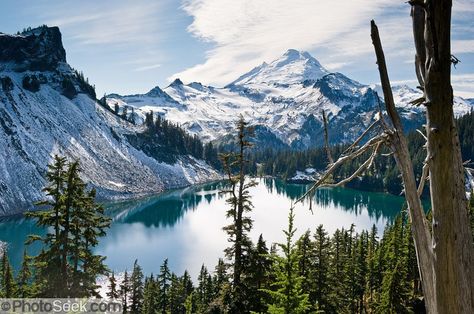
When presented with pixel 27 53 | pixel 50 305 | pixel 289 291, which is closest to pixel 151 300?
pixel 50 305

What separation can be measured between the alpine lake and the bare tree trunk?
4951cm

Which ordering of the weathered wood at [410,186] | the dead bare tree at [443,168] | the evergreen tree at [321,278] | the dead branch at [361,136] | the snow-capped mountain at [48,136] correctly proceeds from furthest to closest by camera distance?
1. the snow-capped mountain at [48,136]
2. the evergreen tree at [321,278]
3. the dead branch at [361,136]
4. the weathered wood at [410,186]
5. the dead bare tree at [443,168]

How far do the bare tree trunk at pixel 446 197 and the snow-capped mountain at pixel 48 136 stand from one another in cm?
13800

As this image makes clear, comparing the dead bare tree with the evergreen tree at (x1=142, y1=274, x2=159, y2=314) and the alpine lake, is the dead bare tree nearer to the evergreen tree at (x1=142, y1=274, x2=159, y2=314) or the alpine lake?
the alpine lake

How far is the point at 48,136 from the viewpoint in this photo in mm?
159375

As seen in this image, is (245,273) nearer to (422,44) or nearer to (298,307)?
(298,307)

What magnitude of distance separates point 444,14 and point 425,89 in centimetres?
57

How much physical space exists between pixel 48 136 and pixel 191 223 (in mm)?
79419

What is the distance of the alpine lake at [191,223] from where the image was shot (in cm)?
8200

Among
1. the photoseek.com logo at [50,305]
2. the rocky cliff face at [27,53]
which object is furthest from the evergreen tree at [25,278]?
the rocky cliff face at [27,53]

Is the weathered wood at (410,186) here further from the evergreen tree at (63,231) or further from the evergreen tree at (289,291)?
the evergreen tree at (63,231)

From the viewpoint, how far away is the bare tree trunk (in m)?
3.23

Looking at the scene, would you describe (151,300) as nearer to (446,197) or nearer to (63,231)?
(63,231)

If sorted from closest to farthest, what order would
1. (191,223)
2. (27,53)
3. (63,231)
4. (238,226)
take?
(63,231), (238,226), (191,223), (27,53)
